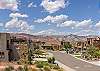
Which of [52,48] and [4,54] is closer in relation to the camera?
[4,54]

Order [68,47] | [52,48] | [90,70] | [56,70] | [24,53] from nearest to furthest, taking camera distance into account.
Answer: [24,53], [56,70], [90,70], [68,47], [52,48]

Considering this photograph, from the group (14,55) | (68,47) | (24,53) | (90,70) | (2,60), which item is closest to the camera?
(24,53)

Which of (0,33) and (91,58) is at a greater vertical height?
(0,33)

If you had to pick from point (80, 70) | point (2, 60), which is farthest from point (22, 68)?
point (2, 60)

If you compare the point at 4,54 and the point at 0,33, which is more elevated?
the point at 0,33

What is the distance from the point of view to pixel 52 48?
117312mm

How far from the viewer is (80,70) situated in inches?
1617

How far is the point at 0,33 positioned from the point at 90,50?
27.3m

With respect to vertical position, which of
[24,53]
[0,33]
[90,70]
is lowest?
[90,70]

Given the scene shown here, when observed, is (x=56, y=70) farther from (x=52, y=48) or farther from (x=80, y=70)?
(x=52, y=48)

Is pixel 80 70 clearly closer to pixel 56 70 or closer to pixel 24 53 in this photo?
pixel 56 70

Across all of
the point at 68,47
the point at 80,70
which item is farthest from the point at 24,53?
the point at 68,47

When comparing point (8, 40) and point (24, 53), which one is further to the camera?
point (8, 40)

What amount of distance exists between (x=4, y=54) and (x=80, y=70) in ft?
45.8
